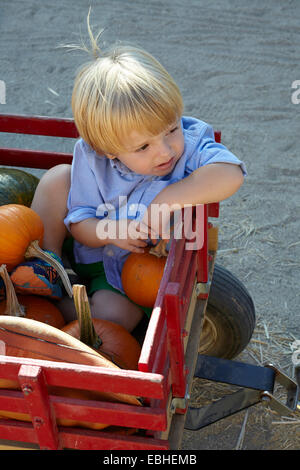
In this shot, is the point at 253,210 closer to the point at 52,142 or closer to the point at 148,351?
the point at 52,142

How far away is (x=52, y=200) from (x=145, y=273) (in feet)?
1.56

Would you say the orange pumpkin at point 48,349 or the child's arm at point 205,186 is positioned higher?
the child's arm at point 205,186

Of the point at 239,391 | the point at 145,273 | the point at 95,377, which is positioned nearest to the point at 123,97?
the point at 145,273

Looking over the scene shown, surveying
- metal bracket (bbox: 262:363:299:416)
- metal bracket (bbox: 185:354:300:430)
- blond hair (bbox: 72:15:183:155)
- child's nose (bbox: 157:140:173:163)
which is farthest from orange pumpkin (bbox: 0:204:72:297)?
metal bracket (bbox: 262:363:299:416)

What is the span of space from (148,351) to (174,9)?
4.48m

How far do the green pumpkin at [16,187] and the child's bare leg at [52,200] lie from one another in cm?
11

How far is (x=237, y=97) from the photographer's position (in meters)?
4.20

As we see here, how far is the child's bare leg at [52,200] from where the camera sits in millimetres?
2121

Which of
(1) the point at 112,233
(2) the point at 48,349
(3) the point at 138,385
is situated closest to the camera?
(3) the point at 138,385

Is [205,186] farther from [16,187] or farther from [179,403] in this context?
[16,187]

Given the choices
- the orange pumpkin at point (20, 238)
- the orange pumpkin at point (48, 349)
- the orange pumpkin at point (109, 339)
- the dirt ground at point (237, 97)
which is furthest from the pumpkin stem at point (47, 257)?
the dirt ground at point (237, 97)

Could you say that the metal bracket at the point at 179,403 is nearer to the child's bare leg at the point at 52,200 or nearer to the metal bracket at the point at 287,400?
the metal bracket at the point at 287,400

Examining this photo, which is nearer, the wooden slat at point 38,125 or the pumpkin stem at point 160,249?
the pumpkin stem at point 160,249

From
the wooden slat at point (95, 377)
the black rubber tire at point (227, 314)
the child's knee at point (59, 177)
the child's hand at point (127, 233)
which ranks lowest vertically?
the black rubber tire at point (227, 314)
